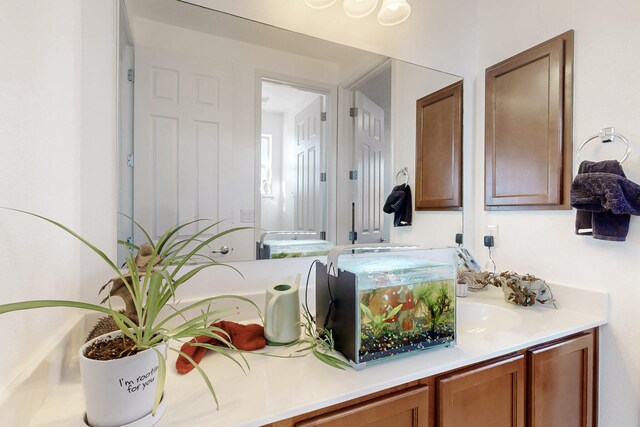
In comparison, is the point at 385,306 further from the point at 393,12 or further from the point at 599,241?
the point at 393,12

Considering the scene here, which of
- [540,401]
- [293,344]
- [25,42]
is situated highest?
[25,42]

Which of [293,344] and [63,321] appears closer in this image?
[63,321]

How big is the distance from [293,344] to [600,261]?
1.26 metres

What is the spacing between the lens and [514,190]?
152cm

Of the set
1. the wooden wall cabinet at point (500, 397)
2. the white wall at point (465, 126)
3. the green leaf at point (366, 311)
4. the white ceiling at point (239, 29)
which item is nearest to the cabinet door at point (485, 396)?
the wooden wall cabinet at point (500, 397)

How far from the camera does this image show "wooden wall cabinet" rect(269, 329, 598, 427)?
0.75 metres

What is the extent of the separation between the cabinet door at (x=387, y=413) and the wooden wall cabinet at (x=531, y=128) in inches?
42.8

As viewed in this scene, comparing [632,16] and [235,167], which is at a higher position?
[632,16]

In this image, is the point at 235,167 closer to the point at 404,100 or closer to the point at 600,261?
the point at 404,100

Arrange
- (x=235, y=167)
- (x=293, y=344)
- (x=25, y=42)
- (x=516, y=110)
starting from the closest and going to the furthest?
(x=25, y=42)
(x=293, y=344)
(x=235, y=167)
(x=516, y=110)

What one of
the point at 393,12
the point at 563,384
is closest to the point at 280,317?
the point at 563,384

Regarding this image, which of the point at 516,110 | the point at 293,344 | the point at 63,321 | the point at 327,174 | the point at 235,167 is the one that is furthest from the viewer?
the point at 516,110

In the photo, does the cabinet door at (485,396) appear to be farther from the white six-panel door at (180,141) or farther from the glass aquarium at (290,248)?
the white six-panel door at (180,141)

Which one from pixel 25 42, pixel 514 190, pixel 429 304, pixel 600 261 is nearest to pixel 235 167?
pixel 25 42
